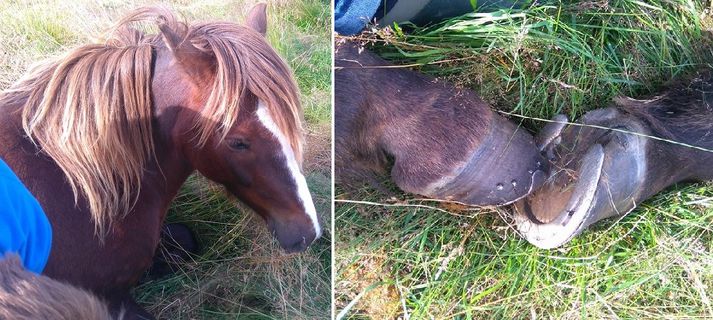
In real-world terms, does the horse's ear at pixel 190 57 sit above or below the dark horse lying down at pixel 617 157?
above

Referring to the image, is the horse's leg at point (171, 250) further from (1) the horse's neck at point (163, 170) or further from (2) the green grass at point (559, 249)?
(2) the green grass at point (559, 249)

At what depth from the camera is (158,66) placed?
4.25 feet

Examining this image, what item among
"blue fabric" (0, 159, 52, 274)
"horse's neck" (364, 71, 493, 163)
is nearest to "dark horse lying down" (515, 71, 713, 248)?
"horse's neck" (364, 71, 493, 163)

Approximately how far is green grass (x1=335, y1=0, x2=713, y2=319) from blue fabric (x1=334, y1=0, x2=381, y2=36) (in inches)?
10.4

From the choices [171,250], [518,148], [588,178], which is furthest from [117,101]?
[588,178]

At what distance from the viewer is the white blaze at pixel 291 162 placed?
4.10 feet

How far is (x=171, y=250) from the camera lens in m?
1.82

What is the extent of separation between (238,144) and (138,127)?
23 cm

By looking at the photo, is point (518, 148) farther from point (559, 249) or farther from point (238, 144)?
point (238, 144)

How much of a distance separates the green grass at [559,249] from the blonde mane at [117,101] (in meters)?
0.54

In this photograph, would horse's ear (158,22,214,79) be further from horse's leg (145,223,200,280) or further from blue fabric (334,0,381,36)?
horse's leg (145,223,200,280)

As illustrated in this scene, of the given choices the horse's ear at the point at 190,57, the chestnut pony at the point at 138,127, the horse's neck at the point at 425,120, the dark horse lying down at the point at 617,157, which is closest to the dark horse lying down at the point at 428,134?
the horse's neck at the point at 425,120

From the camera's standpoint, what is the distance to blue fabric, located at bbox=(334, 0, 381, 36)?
4.66 feet

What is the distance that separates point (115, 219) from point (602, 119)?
1239mm
